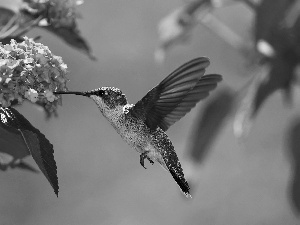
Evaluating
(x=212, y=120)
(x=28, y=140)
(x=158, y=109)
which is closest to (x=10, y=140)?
(x=28, y=140)

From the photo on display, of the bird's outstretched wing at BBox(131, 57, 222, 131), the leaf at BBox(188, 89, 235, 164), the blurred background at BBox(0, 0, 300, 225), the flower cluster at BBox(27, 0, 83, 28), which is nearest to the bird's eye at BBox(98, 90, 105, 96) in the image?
the bird's outstretched wing at BBox(131, 57, 222, 131)

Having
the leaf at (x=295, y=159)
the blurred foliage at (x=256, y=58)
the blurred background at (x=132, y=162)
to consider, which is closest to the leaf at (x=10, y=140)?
the blurred foliage at (x=256, y=58)

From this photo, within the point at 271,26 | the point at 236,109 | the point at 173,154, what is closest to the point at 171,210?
the point at 236,109

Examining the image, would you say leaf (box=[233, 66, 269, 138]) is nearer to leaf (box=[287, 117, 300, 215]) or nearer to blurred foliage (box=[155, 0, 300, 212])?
blurred foliage (box=[155, 0, 300, 212])

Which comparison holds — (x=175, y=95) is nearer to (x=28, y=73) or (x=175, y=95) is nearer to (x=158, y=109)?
(x=158, y=109)

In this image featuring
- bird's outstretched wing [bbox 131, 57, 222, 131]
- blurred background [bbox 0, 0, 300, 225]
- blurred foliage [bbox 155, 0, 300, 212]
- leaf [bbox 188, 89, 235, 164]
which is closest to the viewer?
bird's outstretched wing [bbox 131, 57, 222, 131]

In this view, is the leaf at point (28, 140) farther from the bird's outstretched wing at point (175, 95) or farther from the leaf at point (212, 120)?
the leaf at point (212, 120)

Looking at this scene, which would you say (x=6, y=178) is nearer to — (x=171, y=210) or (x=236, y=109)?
(x=171, y=210)
